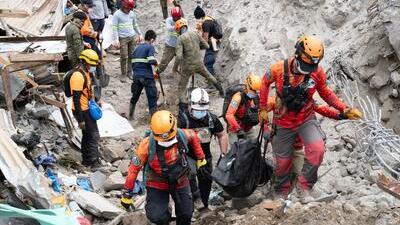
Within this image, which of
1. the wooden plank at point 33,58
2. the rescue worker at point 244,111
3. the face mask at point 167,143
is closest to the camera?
the face mask at point 167,143

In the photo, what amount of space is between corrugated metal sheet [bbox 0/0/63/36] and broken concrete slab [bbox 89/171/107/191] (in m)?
4.51

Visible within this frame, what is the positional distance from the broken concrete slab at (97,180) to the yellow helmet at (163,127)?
2.67 metres

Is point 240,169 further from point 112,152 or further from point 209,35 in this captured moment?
point 209,35

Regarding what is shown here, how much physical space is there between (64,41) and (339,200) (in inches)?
271

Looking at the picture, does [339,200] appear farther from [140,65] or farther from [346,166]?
[140,65]

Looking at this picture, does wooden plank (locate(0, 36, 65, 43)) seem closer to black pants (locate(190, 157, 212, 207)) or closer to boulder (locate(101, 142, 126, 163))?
boulder (locate(101, 142, 126, 163))

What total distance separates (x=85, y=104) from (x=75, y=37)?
93.1 inches

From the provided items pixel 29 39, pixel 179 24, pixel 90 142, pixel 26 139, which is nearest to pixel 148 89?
pixel 179 24

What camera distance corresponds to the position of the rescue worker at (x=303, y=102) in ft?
20.8

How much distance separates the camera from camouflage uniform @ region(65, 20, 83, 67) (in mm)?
10148

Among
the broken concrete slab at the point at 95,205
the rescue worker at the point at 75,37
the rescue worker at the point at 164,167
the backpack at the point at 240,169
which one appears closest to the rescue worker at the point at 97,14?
the rescue worker at the point at 75,37

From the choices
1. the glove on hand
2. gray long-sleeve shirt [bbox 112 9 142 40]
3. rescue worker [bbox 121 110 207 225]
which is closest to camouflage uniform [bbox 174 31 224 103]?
gray long-sleeve shirt [bbox 112 9 142 40]

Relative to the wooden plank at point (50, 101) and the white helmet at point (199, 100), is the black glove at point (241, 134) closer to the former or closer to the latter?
the white helmet at point (199, 100)

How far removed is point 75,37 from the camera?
1015 centimetres
